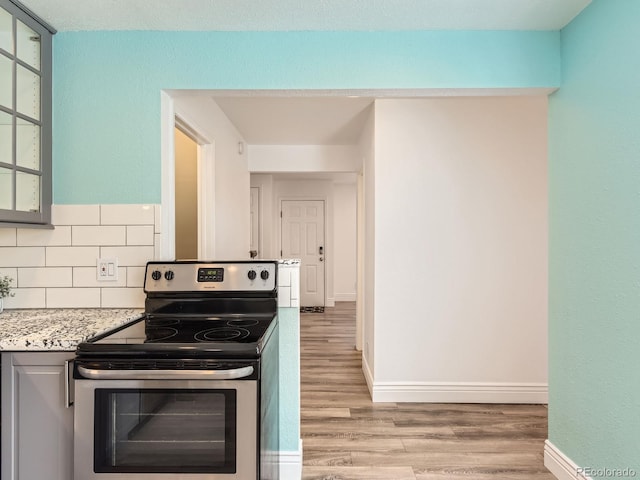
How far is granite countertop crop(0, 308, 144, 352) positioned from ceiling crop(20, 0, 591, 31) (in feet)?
4.64

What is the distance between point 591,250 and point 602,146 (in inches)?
18.4

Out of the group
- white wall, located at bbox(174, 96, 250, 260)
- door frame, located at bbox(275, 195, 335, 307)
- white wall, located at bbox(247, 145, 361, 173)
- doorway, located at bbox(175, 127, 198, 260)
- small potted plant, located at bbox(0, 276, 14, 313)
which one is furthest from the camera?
door frame, located at bbox(275, 195, 335, 307)

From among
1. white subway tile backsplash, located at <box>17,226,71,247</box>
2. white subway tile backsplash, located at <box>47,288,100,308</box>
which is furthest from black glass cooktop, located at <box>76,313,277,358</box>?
white subway tile backsplash, located at <box>17,226,71,247</box>

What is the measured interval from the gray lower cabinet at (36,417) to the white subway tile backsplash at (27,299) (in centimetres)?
60

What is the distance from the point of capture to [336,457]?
7.19 ft

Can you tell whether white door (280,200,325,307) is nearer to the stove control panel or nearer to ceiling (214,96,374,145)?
ceiling (214,96,374,145)

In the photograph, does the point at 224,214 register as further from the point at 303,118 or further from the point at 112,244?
the point at 112,244

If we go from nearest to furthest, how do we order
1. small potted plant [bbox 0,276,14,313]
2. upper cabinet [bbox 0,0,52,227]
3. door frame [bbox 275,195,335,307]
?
upper cabinet [bbox 0,0,52,227] < small potted plant [bbox 0,276,14,313] < door frame [bbox 275,195,335,307]

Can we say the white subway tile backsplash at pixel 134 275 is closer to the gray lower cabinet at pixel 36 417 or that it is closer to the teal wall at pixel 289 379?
the gray lower cabinet at pixel 36 417

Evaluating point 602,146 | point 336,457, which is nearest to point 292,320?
point 336,457

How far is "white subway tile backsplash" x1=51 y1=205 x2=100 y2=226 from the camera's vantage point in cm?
192

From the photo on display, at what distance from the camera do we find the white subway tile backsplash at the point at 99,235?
1923 mm
